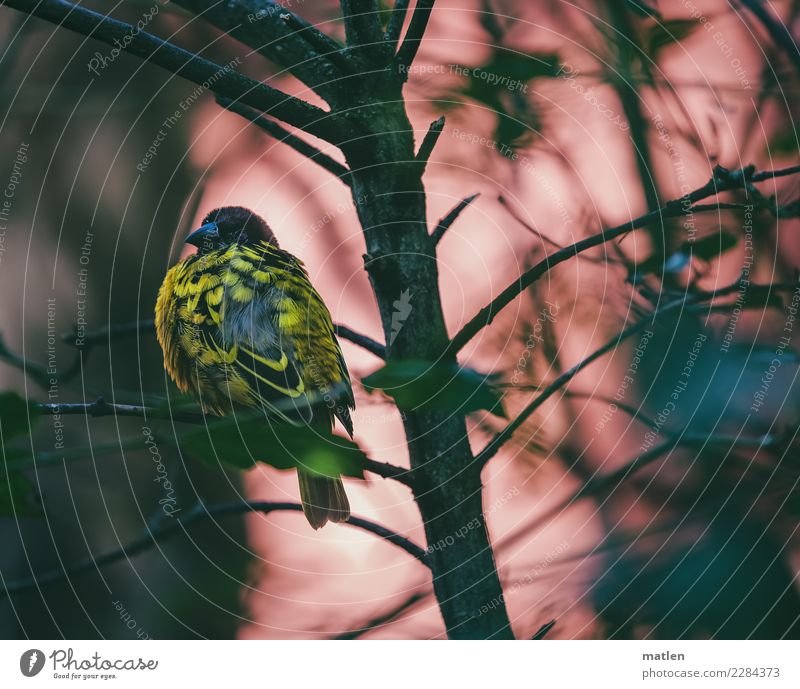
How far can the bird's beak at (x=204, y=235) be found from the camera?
89cm

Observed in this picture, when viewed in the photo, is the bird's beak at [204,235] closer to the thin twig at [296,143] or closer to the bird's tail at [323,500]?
the thin twig at [296,143]

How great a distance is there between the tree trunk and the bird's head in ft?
0.59

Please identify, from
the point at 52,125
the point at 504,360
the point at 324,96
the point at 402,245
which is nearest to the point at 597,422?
the point at 504,360

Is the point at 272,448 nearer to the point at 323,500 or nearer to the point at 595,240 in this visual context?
the point at 323,500

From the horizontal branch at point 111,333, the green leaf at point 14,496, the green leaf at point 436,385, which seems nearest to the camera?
the green leaf at point 436,385

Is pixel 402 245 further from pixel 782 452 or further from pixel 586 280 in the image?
pixel 782 452

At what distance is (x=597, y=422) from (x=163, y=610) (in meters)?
0.53
